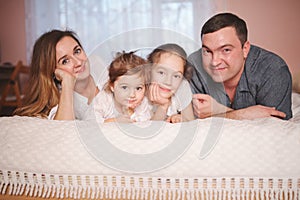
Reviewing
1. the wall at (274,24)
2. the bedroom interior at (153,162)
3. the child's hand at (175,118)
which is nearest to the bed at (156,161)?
the bedroom interior at (153,162)

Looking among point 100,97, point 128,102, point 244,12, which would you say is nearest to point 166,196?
point 128,102

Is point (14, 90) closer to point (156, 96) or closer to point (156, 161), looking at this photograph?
point (156, 96)

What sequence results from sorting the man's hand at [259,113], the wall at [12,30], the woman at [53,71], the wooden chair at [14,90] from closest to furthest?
the man's hand at [259,113] → the woman at [53,71] → the wooden chair at [14,90] → the wall at [12,30]

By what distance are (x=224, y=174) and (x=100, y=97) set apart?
0.62 meters

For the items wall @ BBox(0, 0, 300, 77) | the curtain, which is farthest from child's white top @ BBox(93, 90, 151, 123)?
wall @ BBox(0, 0, 300, 77)

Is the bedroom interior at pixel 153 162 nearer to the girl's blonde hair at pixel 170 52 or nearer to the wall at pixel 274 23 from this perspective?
the girl's blonde hair at pixel 170 52

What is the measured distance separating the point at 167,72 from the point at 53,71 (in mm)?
499

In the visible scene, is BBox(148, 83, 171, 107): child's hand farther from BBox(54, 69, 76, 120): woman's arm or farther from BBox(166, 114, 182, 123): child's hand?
BBox(54, 69, 76, 120): woman's arm

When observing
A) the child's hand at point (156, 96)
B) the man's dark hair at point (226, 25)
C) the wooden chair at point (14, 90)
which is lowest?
the wooden chair at point (14, 90)

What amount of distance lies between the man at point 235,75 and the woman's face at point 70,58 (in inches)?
18.5

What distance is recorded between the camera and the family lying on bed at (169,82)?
117 cm

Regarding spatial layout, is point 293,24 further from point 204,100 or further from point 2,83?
point 2,83

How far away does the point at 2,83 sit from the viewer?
10.7ft

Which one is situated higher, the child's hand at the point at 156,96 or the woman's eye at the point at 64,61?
the woman's eye at the point at 64,61
